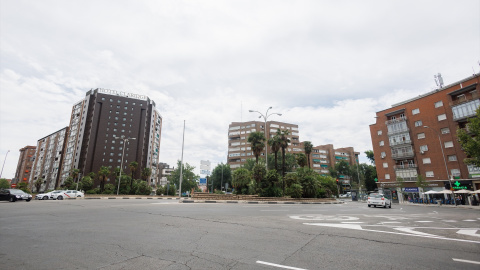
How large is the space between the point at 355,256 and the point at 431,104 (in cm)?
5422

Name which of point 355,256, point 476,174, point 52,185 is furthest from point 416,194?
point 52,185

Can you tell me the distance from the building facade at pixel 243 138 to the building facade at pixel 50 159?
65.9 m

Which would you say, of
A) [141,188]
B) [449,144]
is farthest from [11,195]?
[449,144]

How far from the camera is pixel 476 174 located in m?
37.4

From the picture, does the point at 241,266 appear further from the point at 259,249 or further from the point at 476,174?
the point at 476,174

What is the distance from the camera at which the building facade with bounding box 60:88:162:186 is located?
248ft

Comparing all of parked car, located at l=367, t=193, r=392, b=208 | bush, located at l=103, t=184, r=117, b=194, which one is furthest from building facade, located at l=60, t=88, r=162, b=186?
parked car, located at l=367, t=193, r=392, b=208

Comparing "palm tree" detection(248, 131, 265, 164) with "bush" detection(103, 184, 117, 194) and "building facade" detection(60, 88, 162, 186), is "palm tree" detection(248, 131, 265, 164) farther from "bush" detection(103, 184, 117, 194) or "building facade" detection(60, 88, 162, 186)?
"building facade" detection(60, 88, 162, 186)

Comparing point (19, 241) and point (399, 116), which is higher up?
point (399, 116)

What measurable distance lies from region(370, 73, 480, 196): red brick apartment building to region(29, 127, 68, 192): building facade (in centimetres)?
10608

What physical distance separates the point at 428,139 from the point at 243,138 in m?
63.9

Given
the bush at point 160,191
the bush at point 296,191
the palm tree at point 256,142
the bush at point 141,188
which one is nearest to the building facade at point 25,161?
the bush at point 141,188

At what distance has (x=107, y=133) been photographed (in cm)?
7838

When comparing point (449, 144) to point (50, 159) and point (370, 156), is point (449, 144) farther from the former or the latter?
point (50, 159)
